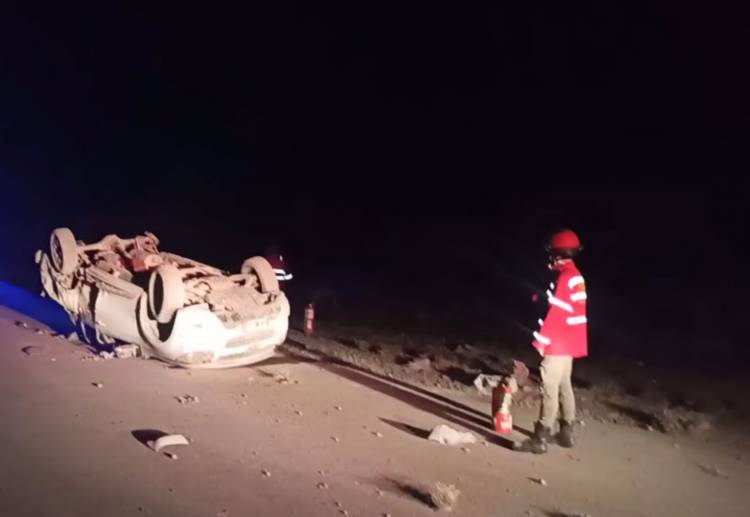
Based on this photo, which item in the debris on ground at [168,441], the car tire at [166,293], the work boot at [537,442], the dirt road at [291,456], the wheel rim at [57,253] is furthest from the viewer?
the wheel rim at [57,253]

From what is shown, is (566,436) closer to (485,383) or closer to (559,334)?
(559,334)

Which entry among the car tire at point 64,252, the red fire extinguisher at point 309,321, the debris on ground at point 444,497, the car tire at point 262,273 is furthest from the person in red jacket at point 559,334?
the car tire at point 64,252

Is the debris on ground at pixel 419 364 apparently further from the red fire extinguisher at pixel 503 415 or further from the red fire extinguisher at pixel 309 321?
the red fire extinguisher at pixel 503 415

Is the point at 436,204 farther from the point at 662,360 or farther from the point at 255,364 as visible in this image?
the point at 255,364

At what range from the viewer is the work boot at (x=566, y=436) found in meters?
6.45

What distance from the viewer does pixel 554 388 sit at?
632 cm

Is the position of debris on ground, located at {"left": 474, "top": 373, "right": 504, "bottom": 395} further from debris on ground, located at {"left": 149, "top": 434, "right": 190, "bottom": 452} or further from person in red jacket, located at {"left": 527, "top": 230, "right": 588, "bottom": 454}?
debris on ground, located at {"left": 149, "top": 434, "right": 190, "bottom": 452}

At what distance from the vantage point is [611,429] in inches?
282

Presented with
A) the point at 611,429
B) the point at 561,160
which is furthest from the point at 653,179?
the point at 611,429

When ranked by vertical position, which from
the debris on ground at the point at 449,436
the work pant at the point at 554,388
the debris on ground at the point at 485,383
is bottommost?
the debris on ground at the point at 485,383

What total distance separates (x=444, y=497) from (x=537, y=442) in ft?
5.18

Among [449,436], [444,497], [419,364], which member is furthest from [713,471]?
[419,364]

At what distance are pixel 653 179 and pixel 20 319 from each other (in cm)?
2109

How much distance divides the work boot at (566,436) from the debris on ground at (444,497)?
1.71 m
